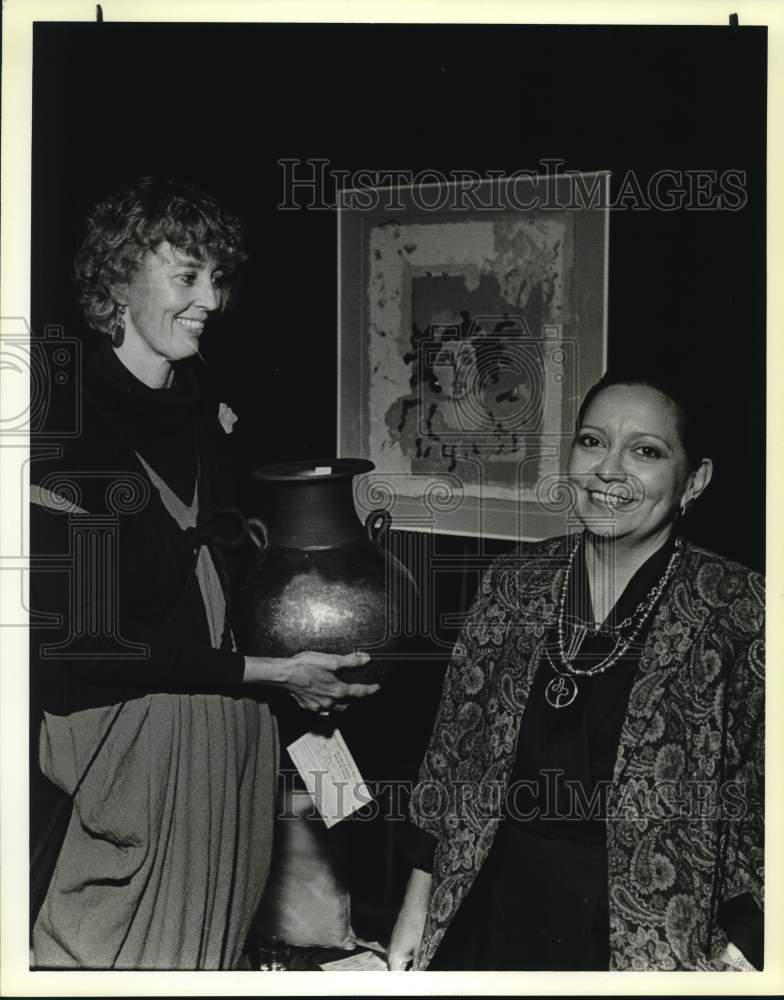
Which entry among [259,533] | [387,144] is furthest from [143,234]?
[259,533]

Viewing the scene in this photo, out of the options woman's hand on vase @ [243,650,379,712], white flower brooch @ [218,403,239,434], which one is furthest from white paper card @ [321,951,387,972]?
white flower brooch @ [218,403,239,434]

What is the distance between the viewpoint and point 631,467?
69.2 inches

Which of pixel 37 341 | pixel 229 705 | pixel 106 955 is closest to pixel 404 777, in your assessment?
pixel 229 705

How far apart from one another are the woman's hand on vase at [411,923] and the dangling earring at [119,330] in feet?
3.42

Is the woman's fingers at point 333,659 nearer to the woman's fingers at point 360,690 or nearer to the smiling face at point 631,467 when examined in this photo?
the woman's fingers at point 360,690

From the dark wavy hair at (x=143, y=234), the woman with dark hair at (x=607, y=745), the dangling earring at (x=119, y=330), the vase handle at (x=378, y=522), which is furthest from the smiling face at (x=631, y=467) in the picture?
the dangling earring at (x=119, y=330)

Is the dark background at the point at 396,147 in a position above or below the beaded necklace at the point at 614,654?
above

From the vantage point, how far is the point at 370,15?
183 centimetres

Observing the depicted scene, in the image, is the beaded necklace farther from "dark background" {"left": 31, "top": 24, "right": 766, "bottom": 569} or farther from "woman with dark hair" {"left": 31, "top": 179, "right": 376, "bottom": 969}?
"woman with dark hair" {"left": 31, "top": 179, "right": 376, "bottom": 969}

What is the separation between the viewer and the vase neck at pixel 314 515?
179 centimetres

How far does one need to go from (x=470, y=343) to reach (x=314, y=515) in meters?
0.40

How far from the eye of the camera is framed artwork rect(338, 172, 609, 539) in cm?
178

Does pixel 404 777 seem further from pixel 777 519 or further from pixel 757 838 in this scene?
pixel 777 519

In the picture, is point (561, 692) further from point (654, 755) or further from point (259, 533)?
point (259, 533)
